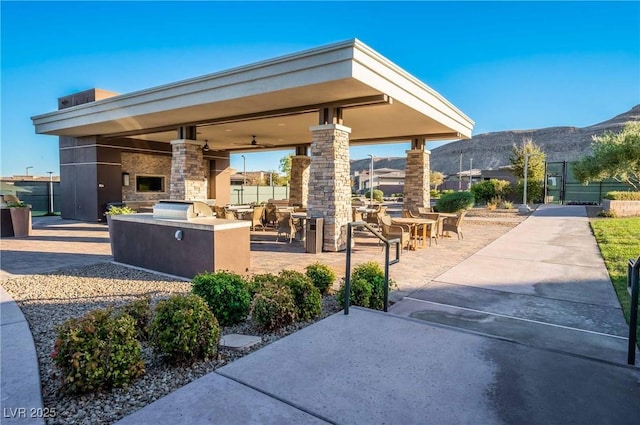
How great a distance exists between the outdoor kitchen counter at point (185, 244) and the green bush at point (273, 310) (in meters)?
2.34

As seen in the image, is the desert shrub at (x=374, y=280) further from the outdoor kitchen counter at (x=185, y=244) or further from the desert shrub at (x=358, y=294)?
the outdoor kitchen counter at (x=185, y=244)

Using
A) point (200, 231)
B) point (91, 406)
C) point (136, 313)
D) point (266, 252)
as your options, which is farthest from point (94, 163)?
point (91, 406)

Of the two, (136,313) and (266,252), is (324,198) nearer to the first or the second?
(266,252)

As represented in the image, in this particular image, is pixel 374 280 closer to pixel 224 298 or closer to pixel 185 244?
pixel 224 298

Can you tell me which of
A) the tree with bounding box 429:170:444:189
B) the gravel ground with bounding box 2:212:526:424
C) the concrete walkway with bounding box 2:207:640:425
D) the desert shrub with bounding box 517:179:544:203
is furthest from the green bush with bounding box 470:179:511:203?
the concrete walkway with bounding box 2:207:640:425

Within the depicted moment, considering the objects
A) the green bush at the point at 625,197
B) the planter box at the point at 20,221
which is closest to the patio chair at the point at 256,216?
the planter box at the point at 20,221

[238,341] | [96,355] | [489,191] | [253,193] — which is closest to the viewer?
[96,355]

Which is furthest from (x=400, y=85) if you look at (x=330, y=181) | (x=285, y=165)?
(x=285, y=165)

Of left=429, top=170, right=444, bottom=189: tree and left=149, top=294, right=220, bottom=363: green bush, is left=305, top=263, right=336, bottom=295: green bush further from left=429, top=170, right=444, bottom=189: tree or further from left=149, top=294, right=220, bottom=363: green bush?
left=429, top=170, right=444, bottom=189: tree

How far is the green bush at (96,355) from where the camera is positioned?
2.46m

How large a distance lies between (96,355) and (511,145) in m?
90.7

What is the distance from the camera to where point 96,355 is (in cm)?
251

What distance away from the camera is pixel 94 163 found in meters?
16.0

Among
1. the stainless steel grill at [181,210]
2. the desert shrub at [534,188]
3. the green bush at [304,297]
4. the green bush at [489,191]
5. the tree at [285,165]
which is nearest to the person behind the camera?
the green bush at [304,297]
